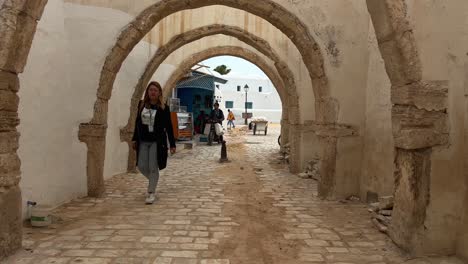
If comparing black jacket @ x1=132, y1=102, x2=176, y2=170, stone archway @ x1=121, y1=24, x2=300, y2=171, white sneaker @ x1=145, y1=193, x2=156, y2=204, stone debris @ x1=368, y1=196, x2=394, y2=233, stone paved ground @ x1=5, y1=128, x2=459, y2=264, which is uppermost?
stone archway @ x1=121, y1=24, x2=300, y2=171

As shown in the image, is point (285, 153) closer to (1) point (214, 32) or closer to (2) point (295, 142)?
(2) point (295, 142)

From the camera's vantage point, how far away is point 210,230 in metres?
3.78

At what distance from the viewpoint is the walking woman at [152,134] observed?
16.1 ft

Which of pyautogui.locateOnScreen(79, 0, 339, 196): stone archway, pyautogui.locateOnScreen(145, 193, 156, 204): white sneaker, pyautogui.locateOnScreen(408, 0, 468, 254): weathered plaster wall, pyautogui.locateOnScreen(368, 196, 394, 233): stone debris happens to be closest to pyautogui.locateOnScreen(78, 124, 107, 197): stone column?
pyautogui.locateOnScreen(79, 0, 339, 196): stone archway

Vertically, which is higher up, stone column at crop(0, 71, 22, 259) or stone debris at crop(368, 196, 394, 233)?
stone column at crop(0, 71, 22, 259)

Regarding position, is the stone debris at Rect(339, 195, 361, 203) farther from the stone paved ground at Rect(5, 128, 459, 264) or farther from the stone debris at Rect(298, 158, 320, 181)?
the stone debris at Rect(298, 158, 320, 181)

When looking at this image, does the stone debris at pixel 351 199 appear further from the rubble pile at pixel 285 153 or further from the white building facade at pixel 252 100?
the white building facade at pixel 252 100

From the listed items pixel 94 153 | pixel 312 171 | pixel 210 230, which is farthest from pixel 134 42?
pixel 312 171

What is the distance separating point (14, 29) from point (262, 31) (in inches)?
268

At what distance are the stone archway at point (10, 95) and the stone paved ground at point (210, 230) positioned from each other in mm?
353

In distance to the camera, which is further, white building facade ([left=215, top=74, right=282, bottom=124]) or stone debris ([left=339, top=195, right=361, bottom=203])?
white building facade ([left=215, top=74, right=282, bottom=124])

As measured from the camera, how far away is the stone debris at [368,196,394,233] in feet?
12.8

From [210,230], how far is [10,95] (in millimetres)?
2327

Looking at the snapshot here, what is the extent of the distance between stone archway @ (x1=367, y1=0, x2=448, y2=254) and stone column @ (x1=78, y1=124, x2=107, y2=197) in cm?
399
